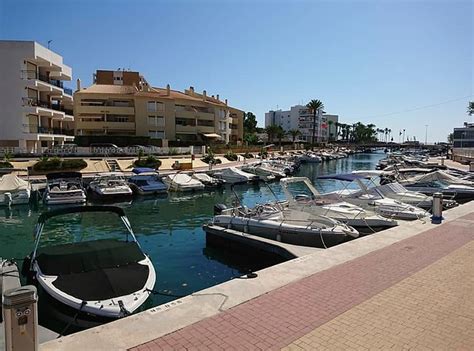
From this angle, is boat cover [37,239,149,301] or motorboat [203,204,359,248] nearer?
boat cover [37,239,149,301]

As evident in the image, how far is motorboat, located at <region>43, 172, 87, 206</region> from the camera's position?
2905 cm

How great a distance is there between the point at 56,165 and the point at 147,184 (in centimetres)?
1320

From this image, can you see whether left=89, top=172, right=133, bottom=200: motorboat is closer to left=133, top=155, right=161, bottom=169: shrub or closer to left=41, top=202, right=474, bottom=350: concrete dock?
left=133, top=155, right=161, bottom=169: shrub

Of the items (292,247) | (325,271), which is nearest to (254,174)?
(292,247)

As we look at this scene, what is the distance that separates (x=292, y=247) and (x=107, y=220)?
15.1 metres

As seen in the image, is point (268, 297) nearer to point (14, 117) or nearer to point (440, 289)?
point (440, 289)

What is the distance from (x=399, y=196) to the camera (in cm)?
2225

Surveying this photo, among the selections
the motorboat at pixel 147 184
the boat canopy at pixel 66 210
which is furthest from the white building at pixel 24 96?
the boat canopy at pixel 66 210

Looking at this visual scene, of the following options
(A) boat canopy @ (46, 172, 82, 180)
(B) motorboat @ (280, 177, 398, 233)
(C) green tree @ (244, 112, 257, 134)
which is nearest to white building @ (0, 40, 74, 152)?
(A) boat canopy @ (46, 172, 82, 180)

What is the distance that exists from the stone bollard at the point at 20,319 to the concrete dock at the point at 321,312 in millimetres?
753

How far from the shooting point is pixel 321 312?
7418mm

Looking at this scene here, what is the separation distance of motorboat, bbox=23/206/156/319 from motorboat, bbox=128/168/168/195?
2191cm

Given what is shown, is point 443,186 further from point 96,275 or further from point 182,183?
point 96,275

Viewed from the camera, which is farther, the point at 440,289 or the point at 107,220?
the point at 107,220
